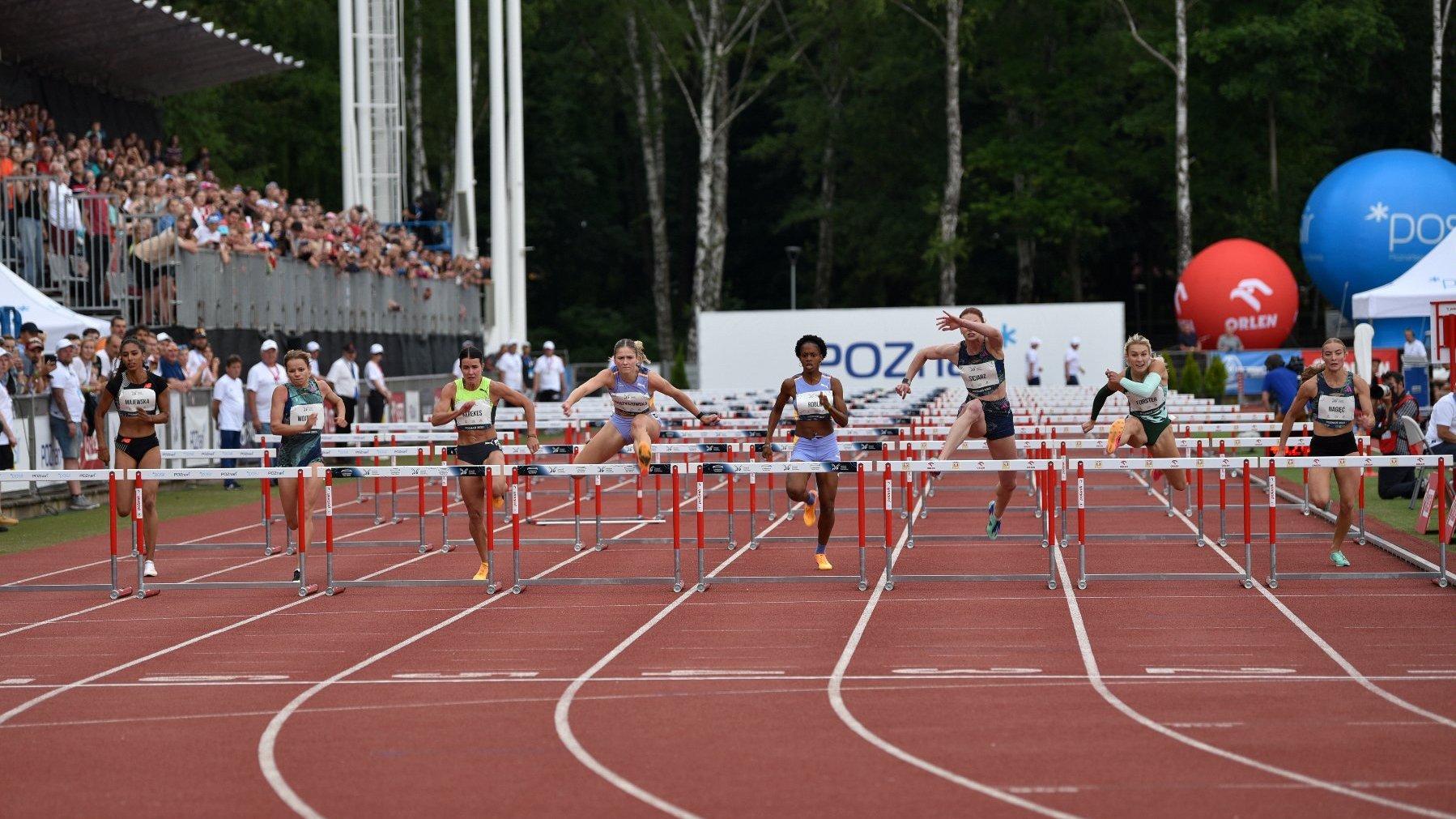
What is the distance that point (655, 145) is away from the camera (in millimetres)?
61406

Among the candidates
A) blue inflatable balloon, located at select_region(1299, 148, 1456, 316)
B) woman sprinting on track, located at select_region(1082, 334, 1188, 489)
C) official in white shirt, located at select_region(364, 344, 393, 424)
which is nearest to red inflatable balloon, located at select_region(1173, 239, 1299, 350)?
blue inflatable balloon, located at select_region(1299, 148, 1456, 316)

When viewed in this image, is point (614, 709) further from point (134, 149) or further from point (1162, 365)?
point (134, 149)

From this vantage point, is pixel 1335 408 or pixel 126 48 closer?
pixel 1335 408

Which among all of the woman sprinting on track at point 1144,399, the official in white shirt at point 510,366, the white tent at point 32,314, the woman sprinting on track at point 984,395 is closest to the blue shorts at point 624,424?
the woman sprinting on track at point 984,395

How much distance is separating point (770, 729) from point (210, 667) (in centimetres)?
394

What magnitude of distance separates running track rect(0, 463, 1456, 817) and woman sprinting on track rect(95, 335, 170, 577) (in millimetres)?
825

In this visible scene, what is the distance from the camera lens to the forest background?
55.0m

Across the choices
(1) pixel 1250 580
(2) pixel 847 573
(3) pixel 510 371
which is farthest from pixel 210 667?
(3) pixel 510 371

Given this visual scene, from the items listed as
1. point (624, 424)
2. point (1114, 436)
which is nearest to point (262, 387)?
point (624, 424)

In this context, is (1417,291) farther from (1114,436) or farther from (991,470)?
(991,470)

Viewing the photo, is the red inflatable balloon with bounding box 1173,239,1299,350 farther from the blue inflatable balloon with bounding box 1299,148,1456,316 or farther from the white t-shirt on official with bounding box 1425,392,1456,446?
the white t-shirt on official with bounding box 1425,392,1456,446

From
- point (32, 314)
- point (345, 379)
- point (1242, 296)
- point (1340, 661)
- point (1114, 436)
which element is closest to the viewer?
point (1340, 661)

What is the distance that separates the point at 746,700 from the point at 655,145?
5282cm

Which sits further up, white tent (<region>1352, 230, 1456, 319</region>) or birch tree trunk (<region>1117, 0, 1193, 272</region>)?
birch tree trunk (<region>1117, 0, 1193, 272</region>)
